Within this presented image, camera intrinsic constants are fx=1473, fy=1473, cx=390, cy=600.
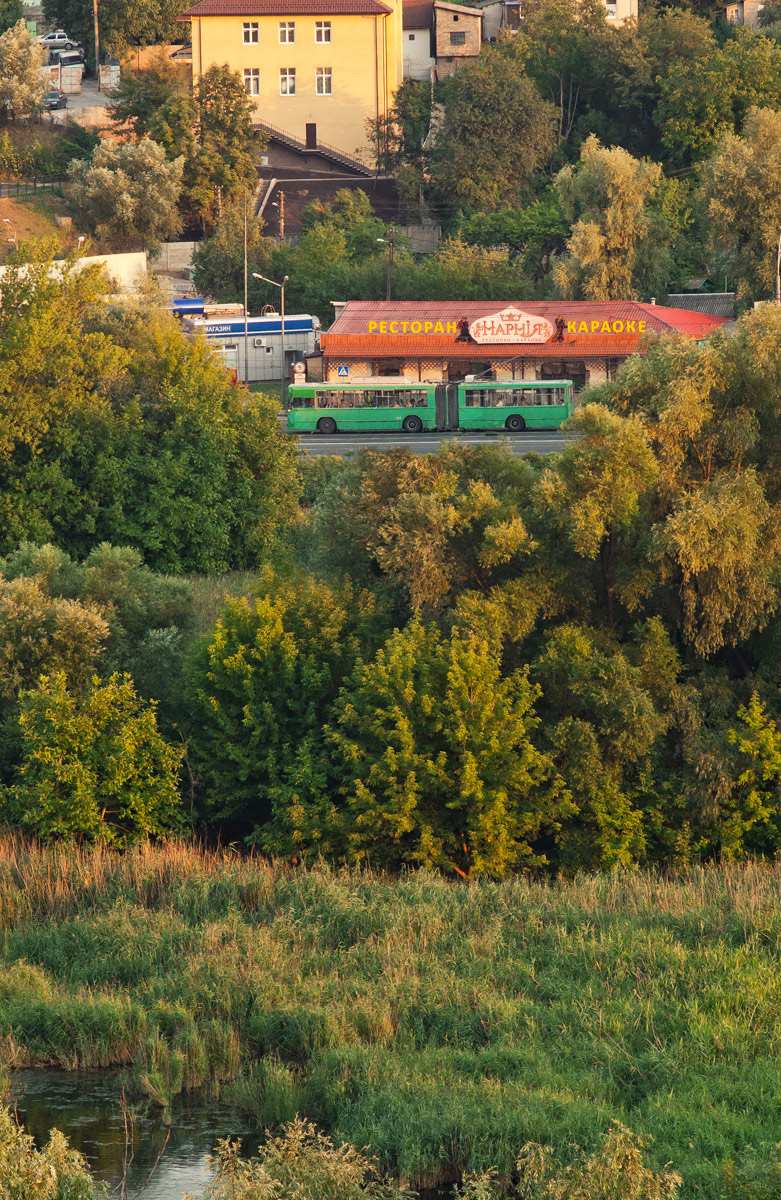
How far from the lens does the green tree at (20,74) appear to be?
9444 centimetres

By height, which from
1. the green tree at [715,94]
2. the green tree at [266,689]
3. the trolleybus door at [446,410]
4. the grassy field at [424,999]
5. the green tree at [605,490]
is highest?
the green tree at [715,94]

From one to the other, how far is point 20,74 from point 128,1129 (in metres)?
91.7

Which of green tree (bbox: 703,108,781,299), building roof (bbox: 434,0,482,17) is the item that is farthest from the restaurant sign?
building roof (bbox: 434,0,482,17)

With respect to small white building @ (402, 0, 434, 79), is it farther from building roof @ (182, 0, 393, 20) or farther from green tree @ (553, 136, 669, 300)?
green tree @ (553, 136, 669, 300)

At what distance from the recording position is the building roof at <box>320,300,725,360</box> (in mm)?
63969

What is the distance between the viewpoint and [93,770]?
23.5 meters

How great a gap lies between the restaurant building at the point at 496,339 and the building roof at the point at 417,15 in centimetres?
4412

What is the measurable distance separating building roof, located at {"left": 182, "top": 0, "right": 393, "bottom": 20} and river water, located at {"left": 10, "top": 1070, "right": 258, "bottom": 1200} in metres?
87.4

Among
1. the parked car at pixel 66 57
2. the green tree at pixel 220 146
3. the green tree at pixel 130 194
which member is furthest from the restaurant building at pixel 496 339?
the parked car at pixel 66 57

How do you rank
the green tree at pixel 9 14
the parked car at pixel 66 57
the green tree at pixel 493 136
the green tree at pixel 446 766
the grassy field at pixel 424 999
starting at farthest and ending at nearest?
the green tree at pixel 9 14
the parked car at pixel 66 57
the green tree at pixel 493 136
the green tree at pixel 446 766
the grassy field at pixel 424 999

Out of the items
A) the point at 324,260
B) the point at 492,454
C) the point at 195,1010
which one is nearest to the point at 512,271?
the point at 324,260

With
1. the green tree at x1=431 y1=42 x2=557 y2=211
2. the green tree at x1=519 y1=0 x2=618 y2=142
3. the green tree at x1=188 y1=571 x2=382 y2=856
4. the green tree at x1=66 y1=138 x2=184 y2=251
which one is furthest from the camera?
the green tree at x1=519 y1=0 x2=618 y2=142

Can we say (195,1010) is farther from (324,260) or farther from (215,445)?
(324,260)

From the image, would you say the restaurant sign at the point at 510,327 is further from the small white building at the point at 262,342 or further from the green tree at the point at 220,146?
the green tree at the point at 220,146
